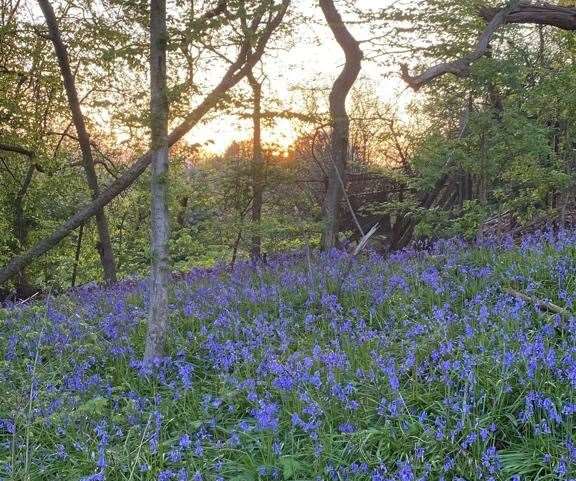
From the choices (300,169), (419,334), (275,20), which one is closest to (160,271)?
(419,334)

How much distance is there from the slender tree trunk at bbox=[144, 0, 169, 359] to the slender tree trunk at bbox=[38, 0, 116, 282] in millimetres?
6354

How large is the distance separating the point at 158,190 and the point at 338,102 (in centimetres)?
602

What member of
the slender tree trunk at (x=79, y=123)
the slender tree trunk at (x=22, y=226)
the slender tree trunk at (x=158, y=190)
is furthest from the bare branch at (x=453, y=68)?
the slender tree trunk at (x=22, y=226)

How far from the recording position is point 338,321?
17.5 ft

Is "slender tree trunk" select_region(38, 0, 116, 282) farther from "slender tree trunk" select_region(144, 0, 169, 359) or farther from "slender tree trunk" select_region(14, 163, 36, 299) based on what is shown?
"slender tree trunk" select_region(144, 0, 169, 359)

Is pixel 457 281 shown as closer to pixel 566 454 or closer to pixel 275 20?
pixel 566 454

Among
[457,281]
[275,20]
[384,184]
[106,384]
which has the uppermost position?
[275,20]

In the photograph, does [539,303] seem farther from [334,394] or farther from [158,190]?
[158,190]

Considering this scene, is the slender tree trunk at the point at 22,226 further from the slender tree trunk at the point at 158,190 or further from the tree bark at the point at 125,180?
the slender tree trunk at the point at 158,190

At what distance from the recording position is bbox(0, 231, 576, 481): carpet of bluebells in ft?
9.83

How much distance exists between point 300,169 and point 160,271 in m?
7.65

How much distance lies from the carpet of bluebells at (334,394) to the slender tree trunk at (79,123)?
555cm

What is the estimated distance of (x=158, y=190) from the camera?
4.90 m

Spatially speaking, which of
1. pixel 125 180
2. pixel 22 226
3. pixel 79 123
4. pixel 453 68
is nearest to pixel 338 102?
pixel 453 68
